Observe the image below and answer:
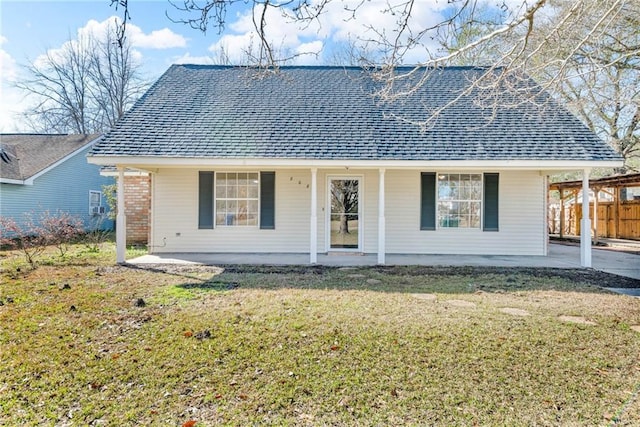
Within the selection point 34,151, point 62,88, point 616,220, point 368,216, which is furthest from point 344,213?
point 62,88

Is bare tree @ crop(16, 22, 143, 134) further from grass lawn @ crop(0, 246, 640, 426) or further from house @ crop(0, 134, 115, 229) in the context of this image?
grass lawn @ crop(0, 246, 640, 426)

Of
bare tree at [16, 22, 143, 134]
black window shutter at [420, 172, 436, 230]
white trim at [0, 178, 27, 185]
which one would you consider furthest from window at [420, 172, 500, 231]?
bare tree at [16, 22, 143, 134]

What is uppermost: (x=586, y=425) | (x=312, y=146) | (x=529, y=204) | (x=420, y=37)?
(x=420, y=37)

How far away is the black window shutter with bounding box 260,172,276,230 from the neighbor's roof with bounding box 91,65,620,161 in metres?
1.27

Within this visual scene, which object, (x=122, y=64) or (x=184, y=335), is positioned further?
(x=122, y=64)

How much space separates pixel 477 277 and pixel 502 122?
4.97 meters

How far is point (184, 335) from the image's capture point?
404 cm

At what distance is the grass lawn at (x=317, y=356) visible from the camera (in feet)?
8.86

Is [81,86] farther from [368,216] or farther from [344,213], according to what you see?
[368,216]

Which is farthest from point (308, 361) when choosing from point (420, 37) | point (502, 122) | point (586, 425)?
point (502, 122)

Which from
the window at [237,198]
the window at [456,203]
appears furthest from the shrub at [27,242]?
the window at [456,203]

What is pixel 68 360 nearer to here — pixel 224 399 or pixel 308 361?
pixel 224 399

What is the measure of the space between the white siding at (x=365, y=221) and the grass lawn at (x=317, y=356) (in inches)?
160

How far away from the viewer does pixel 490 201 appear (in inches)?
400
